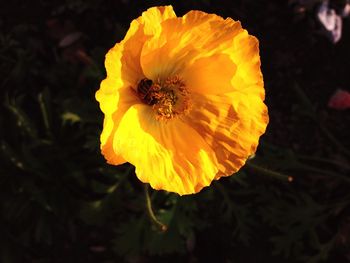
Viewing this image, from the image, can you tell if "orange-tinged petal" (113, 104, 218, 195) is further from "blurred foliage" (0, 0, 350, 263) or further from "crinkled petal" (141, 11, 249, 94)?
"blurred foliage" (0, 0, 350, 263)

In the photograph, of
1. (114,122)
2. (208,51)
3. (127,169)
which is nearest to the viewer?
(114,122)

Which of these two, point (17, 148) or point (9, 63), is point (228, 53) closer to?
point (17, 148)

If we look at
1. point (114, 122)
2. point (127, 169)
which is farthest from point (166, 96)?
point (127, 169)

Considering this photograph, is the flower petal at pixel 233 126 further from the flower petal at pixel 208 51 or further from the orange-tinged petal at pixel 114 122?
the orange-tinged petal at pixel 114 122

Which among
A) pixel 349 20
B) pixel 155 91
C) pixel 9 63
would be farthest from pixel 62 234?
pixel 349 20

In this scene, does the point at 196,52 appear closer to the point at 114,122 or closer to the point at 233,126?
the point at 233,126

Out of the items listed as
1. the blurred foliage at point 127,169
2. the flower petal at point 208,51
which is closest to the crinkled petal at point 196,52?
the flower petal at point 208,51

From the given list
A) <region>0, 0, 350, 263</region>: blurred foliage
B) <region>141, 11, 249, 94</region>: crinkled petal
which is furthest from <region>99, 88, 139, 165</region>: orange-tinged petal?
<region>0, 0, 350, 263</region>: blurred foliage
